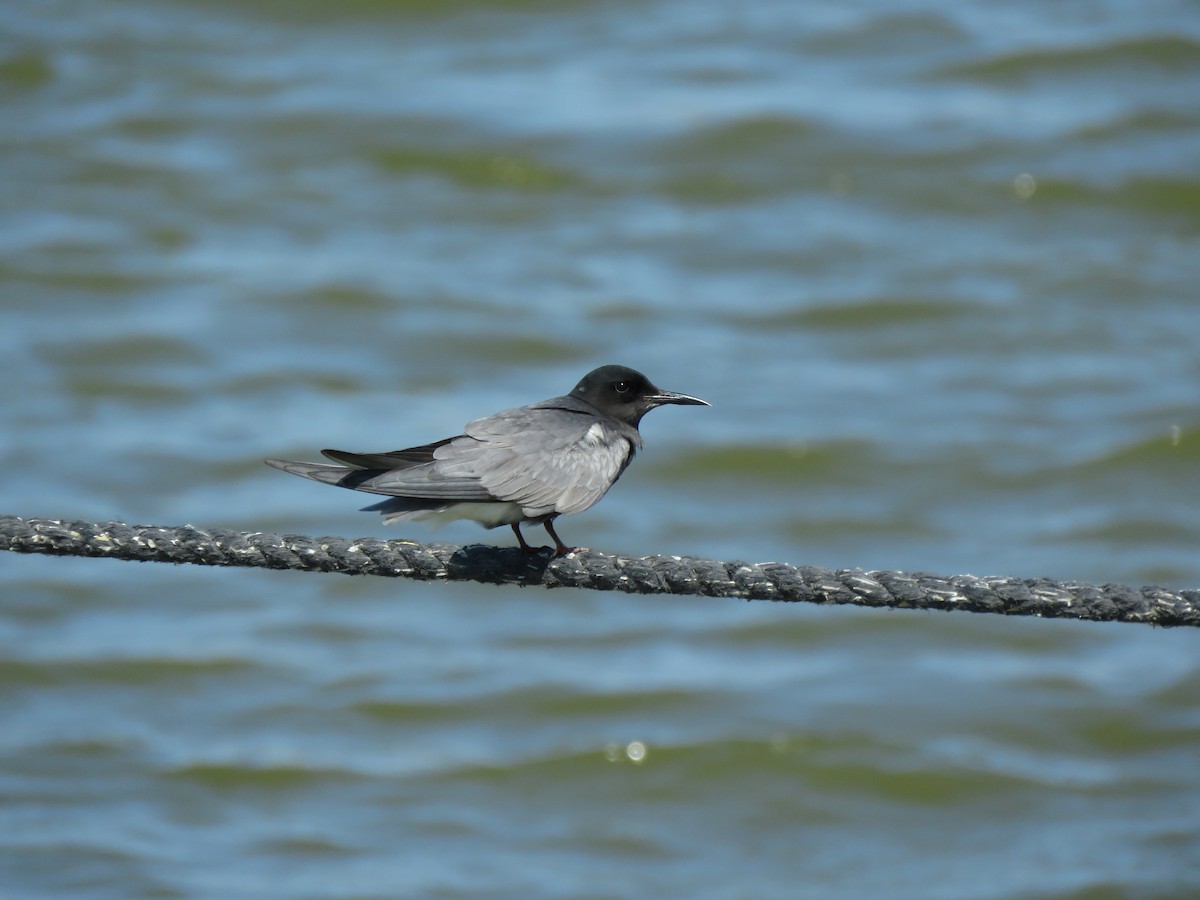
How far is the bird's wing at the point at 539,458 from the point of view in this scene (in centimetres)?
512

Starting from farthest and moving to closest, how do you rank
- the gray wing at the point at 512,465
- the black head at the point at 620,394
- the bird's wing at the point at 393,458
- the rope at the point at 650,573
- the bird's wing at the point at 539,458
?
the black head at the point at 620,394 → the bird's wing at the point at 539,458 → the gray wing at the point at 512,465 → the bird's wing at the point at 393,458 → the rope at the point at 650,573

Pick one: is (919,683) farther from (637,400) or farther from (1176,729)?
(637,400)

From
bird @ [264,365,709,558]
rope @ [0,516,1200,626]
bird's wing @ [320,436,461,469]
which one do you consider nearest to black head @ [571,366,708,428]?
bird @ [264,365,709,558]

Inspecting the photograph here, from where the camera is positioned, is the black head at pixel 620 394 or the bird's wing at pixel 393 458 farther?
the black head at pixel 620 394

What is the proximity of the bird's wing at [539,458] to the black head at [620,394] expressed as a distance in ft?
1.22

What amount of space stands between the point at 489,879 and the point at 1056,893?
3.22m

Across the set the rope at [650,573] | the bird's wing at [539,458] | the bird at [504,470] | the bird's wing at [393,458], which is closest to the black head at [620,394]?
the bird at [504,470]

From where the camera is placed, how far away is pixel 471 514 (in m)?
5.26

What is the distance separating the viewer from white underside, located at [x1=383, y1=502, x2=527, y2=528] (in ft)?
16.8

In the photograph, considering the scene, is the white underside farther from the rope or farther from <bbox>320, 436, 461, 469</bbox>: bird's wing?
the rope

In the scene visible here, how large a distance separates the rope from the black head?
5.18 ft

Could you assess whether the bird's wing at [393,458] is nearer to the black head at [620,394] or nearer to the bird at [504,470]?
the bird at [504,470]

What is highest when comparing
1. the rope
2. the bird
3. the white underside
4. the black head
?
the black head

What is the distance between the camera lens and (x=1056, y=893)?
8586mm
